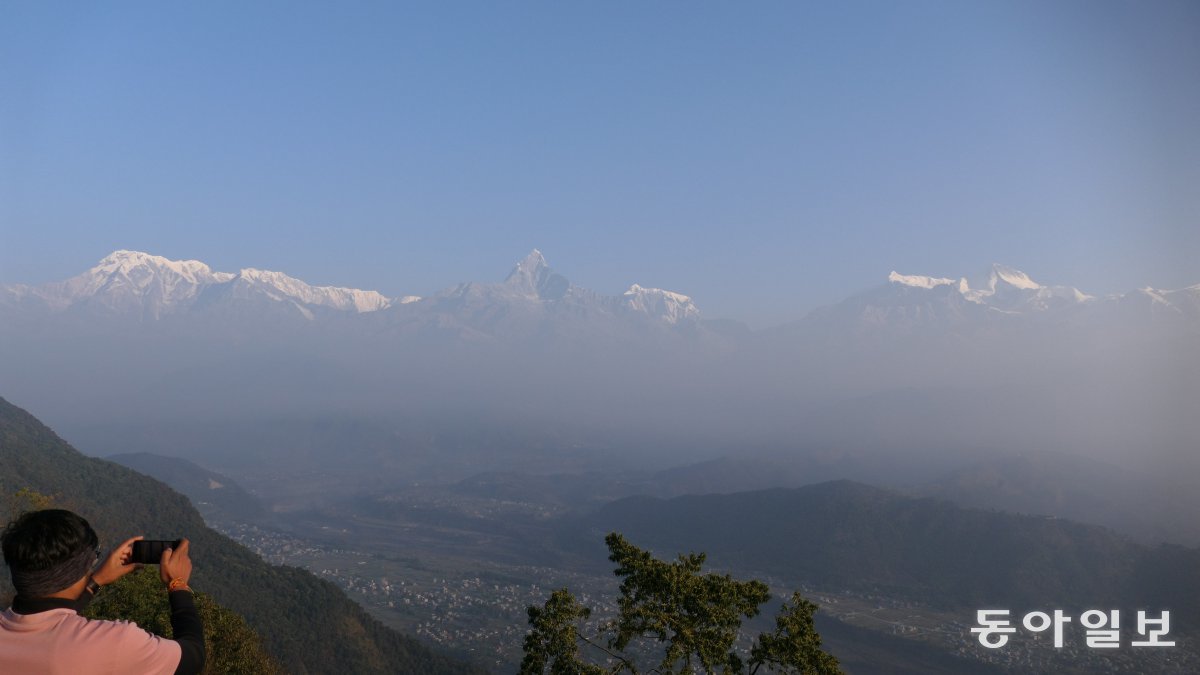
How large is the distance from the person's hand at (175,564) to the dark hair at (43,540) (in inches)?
15.0

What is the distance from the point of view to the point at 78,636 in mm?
3561

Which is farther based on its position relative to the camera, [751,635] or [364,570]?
[364,570]

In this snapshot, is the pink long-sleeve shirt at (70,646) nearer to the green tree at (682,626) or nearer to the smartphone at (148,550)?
the smartphone at (148,550)

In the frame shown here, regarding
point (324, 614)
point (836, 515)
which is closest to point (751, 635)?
point (324, 614)

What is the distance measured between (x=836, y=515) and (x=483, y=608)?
8626cm

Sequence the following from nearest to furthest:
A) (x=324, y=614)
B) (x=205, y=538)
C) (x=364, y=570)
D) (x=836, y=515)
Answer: (x=324, y=614)
(x=205, y=538)
(x=364, y=570)
(x=836, y=515)

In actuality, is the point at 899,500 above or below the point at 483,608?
above

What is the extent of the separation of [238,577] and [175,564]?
71.2 meters

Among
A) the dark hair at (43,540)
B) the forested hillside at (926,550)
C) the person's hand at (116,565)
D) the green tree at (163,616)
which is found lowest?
the forested hillside at (926,550)

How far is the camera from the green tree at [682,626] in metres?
13.2

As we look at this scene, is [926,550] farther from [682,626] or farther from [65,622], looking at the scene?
[65,622]

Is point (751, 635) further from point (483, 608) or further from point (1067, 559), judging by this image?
point (1067, 559)

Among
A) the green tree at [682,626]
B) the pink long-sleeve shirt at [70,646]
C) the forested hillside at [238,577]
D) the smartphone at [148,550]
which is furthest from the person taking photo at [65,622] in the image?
the forested hillside at [238,577]

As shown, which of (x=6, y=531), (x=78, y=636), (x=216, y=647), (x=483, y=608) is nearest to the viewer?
(x=78, y=636)
